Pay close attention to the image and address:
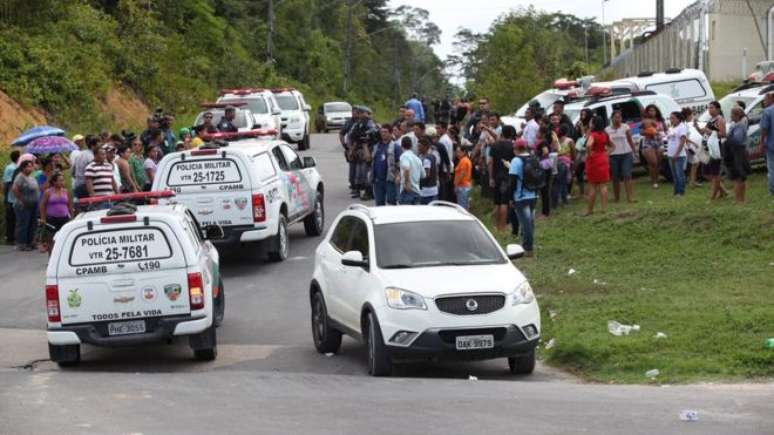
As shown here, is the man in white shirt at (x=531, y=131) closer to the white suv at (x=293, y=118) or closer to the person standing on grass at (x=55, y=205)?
the person standing on grass at (x=55, y=205)

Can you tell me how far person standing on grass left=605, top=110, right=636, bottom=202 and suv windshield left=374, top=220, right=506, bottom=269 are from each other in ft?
33.1

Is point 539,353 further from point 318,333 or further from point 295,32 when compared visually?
point 295,32

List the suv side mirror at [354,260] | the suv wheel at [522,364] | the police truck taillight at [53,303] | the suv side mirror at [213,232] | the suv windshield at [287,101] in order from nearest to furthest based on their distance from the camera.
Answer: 1. the suv wheel at [522,364]
2. the suv side mirror at [354,260]
3. the police truck taillight at [53,303]
4. the suv side mirror at [213,232]
5. the suv windshield at [287,101]

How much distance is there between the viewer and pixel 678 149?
979 inches

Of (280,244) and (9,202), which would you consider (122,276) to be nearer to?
(280,244)

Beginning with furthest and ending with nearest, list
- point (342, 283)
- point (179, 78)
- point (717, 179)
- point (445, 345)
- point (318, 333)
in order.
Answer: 1. point (179, 78)
2. point (717, 179)
3. point (318, 333)
4. point (342, 283)
5. point (445, 345)

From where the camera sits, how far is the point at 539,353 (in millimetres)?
15227

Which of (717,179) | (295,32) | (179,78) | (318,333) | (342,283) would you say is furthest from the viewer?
(295,32)

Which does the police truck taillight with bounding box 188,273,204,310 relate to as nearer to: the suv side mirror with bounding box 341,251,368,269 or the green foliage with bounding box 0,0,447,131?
the suv side mirror with bounding box 341,251,368,269

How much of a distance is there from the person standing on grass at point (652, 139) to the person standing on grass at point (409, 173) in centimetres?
632

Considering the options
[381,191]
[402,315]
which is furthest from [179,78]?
[402,315]

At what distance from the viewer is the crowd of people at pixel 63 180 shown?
22844 millimetres

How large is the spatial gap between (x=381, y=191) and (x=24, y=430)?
15925 mm

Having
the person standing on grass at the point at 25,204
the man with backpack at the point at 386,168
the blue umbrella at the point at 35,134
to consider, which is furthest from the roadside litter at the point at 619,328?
the blue umbrella at the point at 35,134
